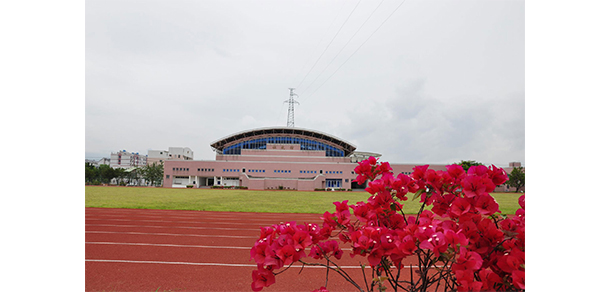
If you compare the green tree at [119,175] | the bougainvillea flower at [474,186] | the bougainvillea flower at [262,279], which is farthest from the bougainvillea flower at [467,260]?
the green tree at [119,175]

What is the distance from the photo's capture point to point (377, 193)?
141 centimetres

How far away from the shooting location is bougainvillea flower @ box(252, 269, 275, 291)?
1003 millimetres

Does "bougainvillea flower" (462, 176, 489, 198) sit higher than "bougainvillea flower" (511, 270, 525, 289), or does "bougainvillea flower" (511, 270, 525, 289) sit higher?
"bougainvillea flower" (462, 176, 489, 198)

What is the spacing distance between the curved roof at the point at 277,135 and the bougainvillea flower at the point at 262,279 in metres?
45.1

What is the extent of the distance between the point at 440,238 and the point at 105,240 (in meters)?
6.52

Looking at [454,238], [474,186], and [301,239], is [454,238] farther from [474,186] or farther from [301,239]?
[301,239]

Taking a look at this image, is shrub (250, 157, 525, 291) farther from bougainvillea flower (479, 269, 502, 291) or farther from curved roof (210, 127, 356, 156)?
curved roof (210, 127, 356, 156)

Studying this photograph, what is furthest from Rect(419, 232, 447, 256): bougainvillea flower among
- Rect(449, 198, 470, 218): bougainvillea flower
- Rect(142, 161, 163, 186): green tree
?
Rect(142, 161, 163, 186): green tree

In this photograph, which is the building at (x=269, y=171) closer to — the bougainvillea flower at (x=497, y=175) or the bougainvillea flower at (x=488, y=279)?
the bougainvillea flower at (x=497, y=175)

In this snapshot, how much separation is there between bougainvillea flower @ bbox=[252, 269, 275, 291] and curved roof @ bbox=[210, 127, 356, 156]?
4506 cm

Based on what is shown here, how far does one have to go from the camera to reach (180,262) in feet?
13.2

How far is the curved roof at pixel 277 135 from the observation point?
46156 mm
